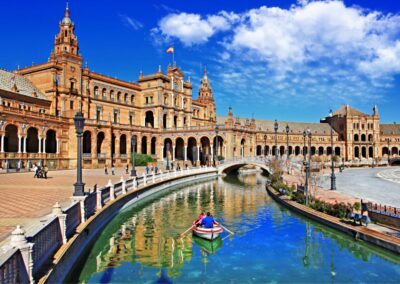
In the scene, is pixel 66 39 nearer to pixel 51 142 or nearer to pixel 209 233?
pixel 51 142

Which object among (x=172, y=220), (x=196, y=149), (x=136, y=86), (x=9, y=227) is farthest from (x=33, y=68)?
(x=9, y=227)

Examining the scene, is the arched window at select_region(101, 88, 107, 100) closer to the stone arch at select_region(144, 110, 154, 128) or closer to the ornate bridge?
the stone arch at select_region(144, 110, 154, 128)

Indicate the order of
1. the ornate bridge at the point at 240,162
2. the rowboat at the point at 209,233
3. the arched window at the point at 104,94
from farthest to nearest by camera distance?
1. the arched window at the point at 104,94
2. the ornate bridge at the point at 240,162
3. the rowboat at the point at 209,233

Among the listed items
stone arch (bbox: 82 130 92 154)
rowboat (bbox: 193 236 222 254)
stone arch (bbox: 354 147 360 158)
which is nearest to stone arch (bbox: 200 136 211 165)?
stone arch (bbox: 82 130 92 154)

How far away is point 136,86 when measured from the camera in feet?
245

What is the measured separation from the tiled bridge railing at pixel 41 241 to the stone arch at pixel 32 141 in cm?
3669

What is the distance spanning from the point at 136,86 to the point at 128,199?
175 feet

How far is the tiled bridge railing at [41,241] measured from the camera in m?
6.33

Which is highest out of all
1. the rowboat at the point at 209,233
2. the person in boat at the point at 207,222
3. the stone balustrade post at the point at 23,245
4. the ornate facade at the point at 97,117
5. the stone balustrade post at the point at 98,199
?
the ornate facade at the point at 97,117

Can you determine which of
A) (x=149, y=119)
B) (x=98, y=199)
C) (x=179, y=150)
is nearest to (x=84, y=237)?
(x=98, y=199)

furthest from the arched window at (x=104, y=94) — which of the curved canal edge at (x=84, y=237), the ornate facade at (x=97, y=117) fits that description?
the curved canal edge at (x=84, y=237)

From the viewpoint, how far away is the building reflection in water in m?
13.5

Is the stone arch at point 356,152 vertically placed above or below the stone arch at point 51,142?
below

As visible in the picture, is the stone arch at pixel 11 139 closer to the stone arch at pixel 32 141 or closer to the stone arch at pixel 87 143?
the stone arch at pixel 32 141
